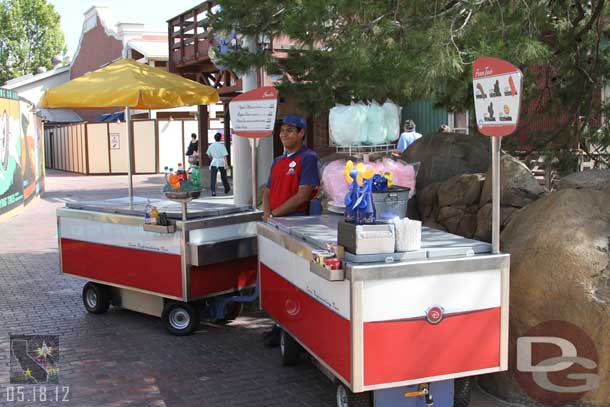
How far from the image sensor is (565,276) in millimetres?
4977

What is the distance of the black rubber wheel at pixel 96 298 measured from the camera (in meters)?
7.77

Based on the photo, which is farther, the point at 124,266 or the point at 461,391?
the point at 124,266

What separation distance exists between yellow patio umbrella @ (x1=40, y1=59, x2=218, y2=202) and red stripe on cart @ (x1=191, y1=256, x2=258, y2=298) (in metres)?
1.66

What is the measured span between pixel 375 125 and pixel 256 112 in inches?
43.9

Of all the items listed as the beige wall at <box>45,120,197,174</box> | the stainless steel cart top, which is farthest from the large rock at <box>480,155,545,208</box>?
the beige wall at <box>45,120,197,174</box>

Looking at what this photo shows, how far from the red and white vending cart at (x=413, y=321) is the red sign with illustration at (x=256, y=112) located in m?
2.18

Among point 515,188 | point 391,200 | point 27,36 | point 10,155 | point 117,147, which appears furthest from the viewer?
point 27,36

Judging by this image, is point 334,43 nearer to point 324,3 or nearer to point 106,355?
point 324,3

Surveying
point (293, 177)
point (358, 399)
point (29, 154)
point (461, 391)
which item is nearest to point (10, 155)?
point (29, 154)

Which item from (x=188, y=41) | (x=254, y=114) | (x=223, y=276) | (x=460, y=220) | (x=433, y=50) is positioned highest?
(x=188, y=41)

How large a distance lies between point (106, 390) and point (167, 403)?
56cm

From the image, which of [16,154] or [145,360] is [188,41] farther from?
[145,360]

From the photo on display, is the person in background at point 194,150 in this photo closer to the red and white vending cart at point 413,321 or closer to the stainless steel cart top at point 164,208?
the stainless steel cart top at point 164,208
